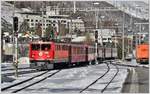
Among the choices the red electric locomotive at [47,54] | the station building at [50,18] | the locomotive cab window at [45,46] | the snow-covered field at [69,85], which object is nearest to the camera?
the snow-covered field at [69,85]

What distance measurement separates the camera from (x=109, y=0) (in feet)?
246

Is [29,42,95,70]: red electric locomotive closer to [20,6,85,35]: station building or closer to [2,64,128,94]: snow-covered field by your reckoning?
[2,64,128,94]: snow-covered field

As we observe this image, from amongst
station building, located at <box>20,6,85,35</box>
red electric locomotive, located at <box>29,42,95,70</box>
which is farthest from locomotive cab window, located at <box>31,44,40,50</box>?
station building, located at <box>20,6,85,35</box>

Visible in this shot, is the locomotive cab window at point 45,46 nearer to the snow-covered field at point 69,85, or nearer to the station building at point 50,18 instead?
the snow-covered field at point 69,85

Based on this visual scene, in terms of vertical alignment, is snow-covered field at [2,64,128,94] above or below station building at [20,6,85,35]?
below

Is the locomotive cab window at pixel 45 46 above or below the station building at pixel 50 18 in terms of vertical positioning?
below

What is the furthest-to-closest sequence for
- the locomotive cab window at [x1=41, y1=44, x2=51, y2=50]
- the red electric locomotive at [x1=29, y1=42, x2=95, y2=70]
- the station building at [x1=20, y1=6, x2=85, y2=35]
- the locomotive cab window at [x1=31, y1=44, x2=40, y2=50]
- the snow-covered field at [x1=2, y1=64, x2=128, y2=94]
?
the station building at [x1=20, y1=6, x2=85, y2=35] < the locomotive cab window at [x1=31, y1=44, x2=40, y2=50] < the locomotive cab window at [x1=41, y1=44, x2=51, y2=50] < the red electric locomotive at [x1=29, y1=42, x2=95, y2=70] < the snow-covered field at [x1=2, y1=64, x2=128, y2=94]

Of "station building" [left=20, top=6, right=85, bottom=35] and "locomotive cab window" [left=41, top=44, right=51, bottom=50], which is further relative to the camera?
"station building" [left=20, top=6, right=85, bottom=35]

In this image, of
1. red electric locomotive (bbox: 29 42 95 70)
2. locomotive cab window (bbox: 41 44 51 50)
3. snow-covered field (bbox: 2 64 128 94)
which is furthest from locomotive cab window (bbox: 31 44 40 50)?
snow-covered field (bbox: 2 64 128 94)

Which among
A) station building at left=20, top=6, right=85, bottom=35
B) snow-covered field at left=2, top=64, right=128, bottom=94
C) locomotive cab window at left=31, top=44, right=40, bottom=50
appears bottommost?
snow-covered field at left=2, top=64, right=128, bottom=94

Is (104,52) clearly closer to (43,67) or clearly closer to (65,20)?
(65,20)

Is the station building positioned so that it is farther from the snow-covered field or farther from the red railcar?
the snow-covered field

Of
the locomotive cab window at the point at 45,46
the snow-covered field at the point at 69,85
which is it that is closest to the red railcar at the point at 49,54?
the locomotive cab window at the point at 45,46

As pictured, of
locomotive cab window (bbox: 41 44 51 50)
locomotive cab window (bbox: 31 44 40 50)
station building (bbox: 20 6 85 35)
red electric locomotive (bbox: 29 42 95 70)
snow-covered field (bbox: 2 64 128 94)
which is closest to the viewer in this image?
snow-covered field (bbox: 2 64 128 94)
